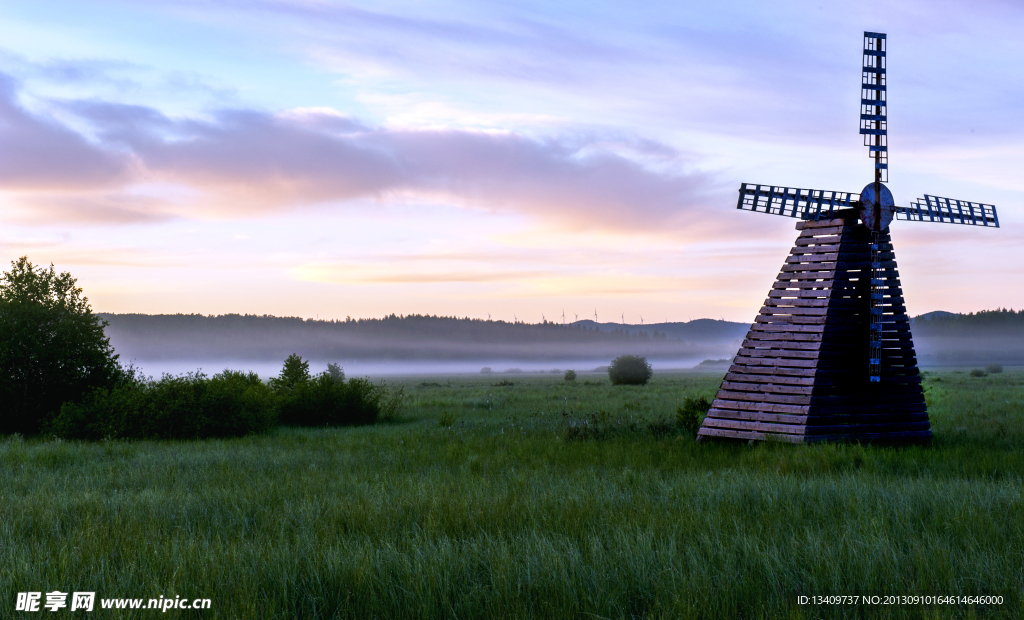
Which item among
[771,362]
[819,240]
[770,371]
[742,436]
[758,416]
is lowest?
[742,436]

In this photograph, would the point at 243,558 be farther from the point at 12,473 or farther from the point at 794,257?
the point at 794,257

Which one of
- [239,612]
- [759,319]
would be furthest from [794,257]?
[239,612]

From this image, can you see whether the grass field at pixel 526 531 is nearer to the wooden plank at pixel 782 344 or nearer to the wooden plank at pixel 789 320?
the wooden plank at pixel 782 344

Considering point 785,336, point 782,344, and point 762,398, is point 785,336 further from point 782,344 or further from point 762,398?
point 762,398

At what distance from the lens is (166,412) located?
21.8 m

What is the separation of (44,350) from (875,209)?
2510cm

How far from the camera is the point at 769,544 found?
767cm

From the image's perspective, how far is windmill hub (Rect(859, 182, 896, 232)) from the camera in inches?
707

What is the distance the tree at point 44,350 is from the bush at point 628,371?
48.0m

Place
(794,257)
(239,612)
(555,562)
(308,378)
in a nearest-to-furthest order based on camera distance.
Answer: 1. (239,612)
2. (555,562)
3. (794,257)
4. (308,378)

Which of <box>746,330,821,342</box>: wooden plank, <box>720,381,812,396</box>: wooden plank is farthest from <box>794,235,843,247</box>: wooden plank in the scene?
<box>720,381,812,396</box>: wooden plank

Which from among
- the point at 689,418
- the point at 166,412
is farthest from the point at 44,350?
the point at 689,418

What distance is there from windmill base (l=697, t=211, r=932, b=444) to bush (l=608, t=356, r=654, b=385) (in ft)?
156

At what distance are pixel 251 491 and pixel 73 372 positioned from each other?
1583 cm
